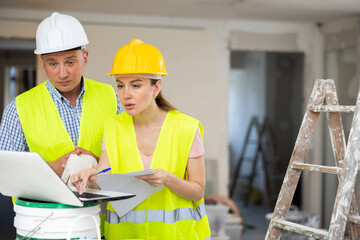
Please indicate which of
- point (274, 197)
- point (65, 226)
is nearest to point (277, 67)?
point (274, 197)

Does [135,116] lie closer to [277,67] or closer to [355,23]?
[355,23]

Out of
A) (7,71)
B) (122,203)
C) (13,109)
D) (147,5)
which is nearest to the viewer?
(122,203)

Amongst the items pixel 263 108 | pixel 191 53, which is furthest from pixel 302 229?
pixel 263 108

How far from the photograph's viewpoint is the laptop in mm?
1510

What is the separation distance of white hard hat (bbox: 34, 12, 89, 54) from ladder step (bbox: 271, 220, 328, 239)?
143cm

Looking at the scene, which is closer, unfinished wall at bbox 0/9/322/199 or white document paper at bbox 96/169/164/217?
white document paper at bbox 96/169/164/217

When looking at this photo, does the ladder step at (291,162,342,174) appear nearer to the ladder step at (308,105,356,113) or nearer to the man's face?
the ladder step at (308,105,356,113)

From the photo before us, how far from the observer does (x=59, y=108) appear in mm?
2355

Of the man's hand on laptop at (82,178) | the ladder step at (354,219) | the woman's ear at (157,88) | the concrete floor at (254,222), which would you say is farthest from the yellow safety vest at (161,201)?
the concrete floor at (254,222)

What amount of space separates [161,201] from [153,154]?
0.67 feet

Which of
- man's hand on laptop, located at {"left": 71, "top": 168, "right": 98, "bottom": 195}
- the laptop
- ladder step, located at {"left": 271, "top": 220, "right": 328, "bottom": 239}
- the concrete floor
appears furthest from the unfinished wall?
the laptop

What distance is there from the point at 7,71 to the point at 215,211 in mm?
4004

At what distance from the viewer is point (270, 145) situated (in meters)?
8.64

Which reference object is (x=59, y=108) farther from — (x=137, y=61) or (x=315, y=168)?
(x=315, y=168)
